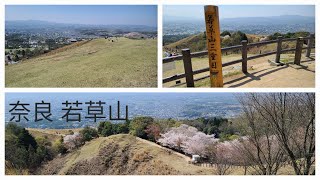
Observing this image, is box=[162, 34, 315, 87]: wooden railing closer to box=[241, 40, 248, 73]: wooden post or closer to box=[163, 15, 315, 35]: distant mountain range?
box=[241, 40, 248, 73]: wooden post

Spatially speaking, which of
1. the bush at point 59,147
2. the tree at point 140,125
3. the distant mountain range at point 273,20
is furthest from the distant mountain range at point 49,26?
the bush at point 59,147

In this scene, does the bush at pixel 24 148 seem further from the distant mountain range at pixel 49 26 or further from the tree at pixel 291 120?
the tree at pixel 291 120

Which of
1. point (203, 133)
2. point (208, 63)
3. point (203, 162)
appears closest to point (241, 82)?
point (208, 63)

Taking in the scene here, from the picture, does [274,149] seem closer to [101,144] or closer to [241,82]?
[241,82]

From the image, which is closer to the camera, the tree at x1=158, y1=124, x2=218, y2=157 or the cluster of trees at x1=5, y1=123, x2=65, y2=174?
the cluster of trees at x1=5, y1=123, x2=65, y2=174

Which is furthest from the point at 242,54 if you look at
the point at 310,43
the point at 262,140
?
the point at 262,140

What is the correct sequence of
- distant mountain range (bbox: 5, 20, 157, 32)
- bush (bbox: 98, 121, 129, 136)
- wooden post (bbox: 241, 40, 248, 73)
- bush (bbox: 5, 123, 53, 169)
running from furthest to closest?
wooden post (bbox: 241, 40, 248, 73)
bush (bbox: 98, 121, 129, 136)
bush (bbox: 5, 123, 53, 169)
distant mountain range (bbox: 5, 20, 157, 32)

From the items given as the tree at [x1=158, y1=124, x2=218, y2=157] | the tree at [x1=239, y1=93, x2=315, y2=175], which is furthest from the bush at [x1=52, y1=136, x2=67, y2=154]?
the tree at [x1=239, y1=93, x2=315, y2=175]
